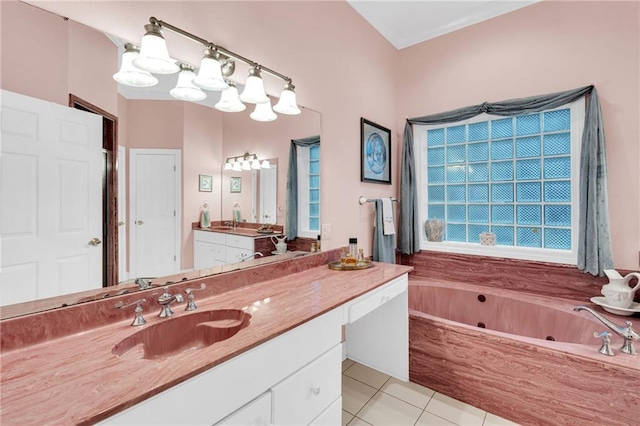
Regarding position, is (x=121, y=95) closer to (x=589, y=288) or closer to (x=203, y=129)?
(x=203, y=129)

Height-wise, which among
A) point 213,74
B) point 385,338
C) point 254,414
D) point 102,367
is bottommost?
point 385,338

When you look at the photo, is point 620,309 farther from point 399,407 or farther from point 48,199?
→ point 48,199

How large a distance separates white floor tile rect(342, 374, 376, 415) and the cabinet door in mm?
244

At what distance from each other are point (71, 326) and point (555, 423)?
7.87 feet

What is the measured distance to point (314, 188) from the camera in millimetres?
2125

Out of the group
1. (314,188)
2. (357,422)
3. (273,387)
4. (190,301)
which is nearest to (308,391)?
(273,387)

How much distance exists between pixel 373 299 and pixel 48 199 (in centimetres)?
149

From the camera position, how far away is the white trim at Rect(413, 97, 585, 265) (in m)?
2.29

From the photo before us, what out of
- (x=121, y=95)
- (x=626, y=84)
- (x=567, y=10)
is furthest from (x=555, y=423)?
(x=567, y=10)

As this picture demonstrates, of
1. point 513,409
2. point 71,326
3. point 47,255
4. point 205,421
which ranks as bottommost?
point 513,409

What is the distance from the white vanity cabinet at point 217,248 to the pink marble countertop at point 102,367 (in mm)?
230

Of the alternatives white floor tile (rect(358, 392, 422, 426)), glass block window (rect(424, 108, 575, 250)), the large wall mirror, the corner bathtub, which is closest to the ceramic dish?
the corner bathtub

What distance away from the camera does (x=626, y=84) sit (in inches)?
82.0

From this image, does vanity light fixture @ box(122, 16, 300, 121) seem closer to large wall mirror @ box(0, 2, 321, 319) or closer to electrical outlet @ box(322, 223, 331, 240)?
large wall mirror @ box(0, 2, 321, 319)
